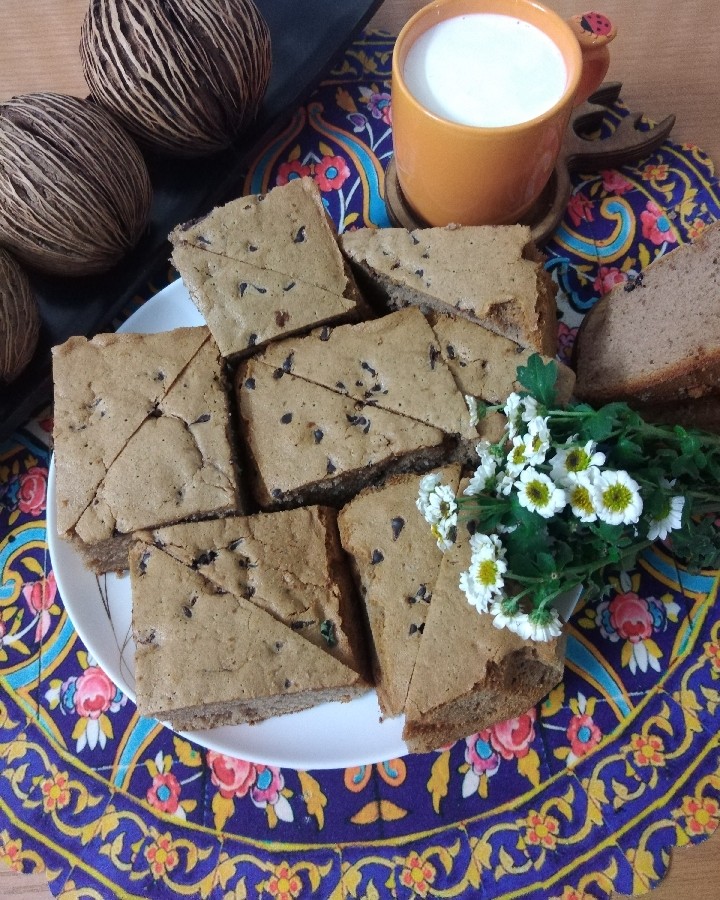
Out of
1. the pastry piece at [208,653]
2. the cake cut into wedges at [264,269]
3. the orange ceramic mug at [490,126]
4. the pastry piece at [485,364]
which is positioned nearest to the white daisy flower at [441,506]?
the pastry piece at [485,364]

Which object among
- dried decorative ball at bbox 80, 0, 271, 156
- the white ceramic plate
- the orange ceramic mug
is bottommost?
the white ceramic plate

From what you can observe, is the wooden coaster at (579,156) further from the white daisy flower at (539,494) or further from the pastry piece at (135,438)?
the white daisy flower at (539,494)

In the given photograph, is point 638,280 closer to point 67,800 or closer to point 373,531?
point 373,531

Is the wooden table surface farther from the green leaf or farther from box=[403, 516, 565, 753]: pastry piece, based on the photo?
box=[403, 516, 565, 753]: pastry piece

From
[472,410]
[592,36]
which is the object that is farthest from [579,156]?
[472,410]

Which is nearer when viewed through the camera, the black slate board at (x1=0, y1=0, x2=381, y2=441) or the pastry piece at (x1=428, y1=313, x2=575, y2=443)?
the pastry piece at (x1=428, y1=313, x2=575, y2=443)

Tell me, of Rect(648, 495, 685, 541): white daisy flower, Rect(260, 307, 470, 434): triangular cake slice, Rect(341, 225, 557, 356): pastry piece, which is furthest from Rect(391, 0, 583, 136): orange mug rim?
Rect(648, 495, 685, 541): white daisy flower
